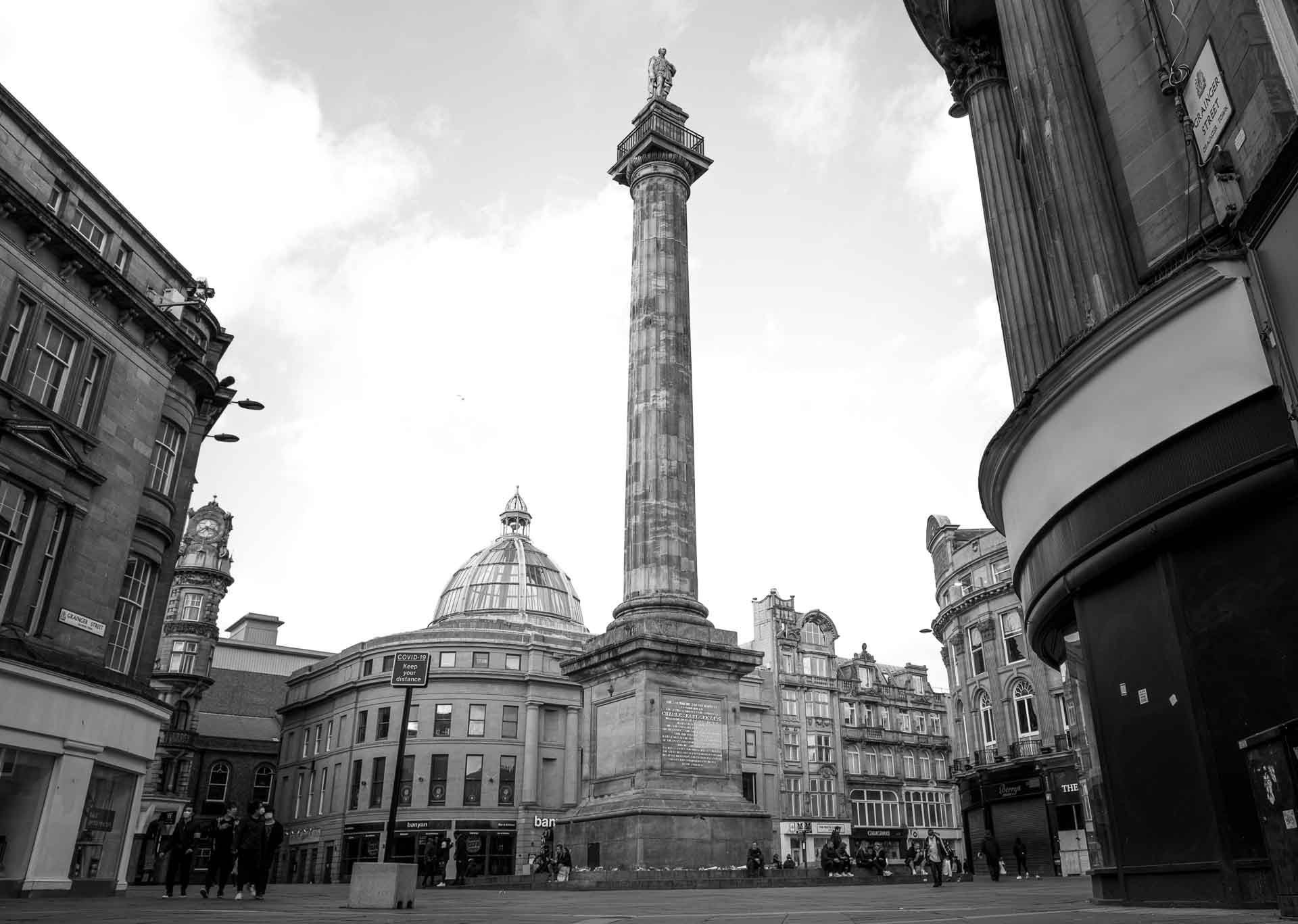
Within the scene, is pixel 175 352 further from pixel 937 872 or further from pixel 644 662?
pixel 937 872

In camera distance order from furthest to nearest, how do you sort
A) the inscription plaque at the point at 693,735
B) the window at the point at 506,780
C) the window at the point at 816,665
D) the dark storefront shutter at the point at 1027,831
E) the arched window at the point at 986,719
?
the window at the point at 816,665 < the window at the point at 506,780 < the arched window at the point at 986,719 < the dark storefront shutter at the point at 1027,831 < the inscription plaque at the point at 693,735

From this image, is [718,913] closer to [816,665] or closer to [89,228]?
[89,228]

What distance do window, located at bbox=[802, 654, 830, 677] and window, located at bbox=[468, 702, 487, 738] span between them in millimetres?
27150

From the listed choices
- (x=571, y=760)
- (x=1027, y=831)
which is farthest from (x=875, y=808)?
(x=1027, y=831)

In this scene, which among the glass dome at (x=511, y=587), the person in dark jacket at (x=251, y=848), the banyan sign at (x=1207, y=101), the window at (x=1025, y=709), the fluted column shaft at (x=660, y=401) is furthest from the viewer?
the glass dome at (x=511, y=587)

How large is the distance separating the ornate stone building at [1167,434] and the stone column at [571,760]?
Result: 2131 inches

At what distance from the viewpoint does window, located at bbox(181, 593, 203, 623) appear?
225ft

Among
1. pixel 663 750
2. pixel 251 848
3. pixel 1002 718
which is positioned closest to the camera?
pixel 251 848

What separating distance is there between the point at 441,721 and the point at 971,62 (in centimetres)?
5555

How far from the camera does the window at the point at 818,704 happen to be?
7344 cm

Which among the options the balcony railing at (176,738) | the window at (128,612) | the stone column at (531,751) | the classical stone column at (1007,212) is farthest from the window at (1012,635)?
the balcony railing at (176,738)

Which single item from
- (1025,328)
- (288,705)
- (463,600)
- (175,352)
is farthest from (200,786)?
(1025,328)

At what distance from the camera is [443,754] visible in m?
62.0

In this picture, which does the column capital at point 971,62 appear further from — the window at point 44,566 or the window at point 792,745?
the window at point 792,745
